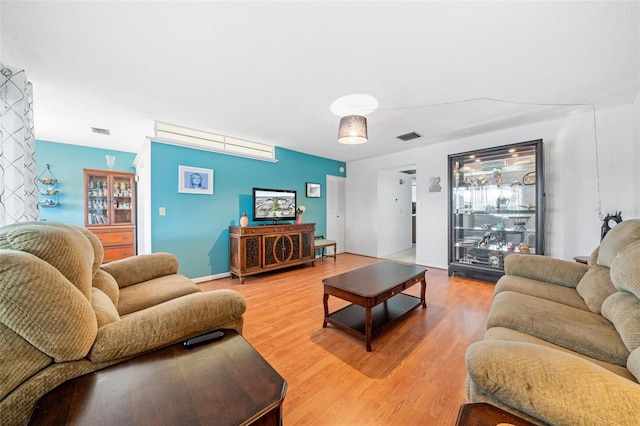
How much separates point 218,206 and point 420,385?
11.2 feet

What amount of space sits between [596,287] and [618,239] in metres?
0.36

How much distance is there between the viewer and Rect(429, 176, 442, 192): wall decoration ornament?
13.9 feet

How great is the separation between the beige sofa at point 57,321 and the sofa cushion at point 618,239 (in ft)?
7.60

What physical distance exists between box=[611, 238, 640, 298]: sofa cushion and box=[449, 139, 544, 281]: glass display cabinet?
209 cm

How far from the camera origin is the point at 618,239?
1.53 m

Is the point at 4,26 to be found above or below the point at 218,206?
above

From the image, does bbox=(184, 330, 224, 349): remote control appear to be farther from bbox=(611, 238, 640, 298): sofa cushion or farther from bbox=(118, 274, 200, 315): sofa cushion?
bbox=(611, 238, 640, 298): sofa cushion

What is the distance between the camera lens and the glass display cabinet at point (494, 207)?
3258mm

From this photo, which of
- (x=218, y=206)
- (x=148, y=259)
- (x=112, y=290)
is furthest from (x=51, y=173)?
(x=112, y=290)

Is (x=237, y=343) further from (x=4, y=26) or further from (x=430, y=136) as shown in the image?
(x=430, y=136)

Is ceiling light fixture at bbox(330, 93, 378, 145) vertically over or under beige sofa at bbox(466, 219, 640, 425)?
over

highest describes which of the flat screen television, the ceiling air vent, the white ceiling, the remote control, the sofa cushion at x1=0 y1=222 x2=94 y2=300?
the ceiling air vent

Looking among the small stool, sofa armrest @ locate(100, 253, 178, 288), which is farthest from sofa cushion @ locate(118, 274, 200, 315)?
the small stool

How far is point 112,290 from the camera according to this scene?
4.80ft
